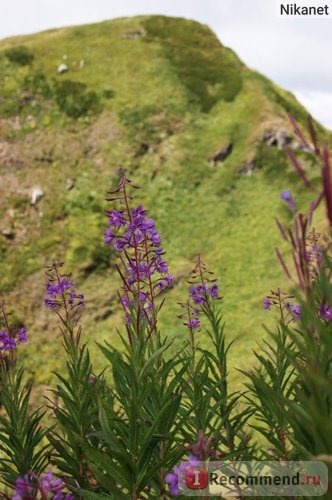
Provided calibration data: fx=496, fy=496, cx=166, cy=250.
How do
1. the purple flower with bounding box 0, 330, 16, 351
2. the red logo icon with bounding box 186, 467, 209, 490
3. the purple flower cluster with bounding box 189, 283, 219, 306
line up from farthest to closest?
the purple flower cluster with bounding box 189, 283, 219, 306 < the purple flower with bounding box 0, 330, 16, 351 < the red logo icon with bounding box 186, 467, 209, 490

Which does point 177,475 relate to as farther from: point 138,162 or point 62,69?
point 62,69

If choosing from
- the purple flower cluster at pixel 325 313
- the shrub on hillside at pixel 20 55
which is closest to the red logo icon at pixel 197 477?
the purple flower cluster at pixel 325 313

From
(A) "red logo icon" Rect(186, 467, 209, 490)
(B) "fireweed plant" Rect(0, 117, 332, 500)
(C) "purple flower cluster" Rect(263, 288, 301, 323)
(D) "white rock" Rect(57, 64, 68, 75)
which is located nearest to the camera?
(B) "fireweed plant" Rect(0, 117, 332, 500)

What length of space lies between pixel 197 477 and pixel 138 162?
31.7 metres

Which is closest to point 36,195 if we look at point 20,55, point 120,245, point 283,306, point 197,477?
point 20,55

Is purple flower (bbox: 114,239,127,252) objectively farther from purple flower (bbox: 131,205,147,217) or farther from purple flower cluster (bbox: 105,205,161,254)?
purple flower (bbox: 131,205,147,217)

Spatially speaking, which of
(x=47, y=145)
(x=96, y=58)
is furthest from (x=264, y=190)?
(x=96, y=58)

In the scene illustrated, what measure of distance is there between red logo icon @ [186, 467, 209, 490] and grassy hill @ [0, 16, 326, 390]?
61.6ft

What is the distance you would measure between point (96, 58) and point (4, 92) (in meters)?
7.83

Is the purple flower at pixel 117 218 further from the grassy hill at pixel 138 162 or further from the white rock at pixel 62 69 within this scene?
the white rock at pixel 62 69

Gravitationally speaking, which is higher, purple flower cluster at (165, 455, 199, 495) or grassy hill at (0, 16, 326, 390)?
grassy hill at (0, 16, 326, 390)

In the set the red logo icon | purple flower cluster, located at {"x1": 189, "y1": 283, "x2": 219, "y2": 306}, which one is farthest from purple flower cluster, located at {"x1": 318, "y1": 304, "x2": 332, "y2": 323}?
the red logo icon

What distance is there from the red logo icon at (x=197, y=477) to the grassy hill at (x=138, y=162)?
18.8m

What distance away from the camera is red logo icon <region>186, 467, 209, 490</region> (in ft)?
7.84
